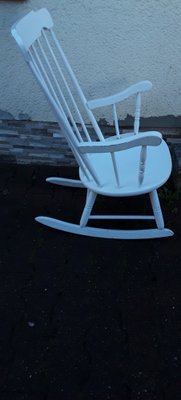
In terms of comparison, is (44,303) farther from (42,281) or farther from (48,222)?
(48,222)

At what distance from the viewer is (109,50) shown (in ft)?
6.59

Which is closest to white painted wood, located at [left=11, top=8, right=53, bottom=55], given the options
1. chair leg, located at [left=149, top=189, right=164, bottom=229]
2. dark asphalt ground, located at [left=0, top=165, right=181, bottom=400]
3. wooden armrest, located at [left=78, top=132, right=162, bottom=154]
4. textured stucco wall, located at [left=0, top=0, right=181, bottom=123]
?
textured stucco wall, located at [left=0, top=0, right=181, bottom=123]

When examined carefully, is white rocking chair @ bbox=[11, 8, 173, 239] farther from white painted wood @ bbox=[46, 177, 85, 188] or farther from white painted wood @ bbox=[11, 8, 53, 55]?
white painted wood @ bbox=[46, 177, 85, 188]

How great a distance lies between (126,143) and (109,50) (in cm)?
72

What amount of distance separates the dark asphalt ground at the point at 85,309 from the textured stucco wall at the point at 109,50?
0.54 m

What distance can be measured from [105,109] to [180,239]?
0.78m

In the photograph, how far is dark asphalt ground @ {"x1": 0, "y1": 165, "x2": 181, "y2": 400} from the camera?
1422 millimetres

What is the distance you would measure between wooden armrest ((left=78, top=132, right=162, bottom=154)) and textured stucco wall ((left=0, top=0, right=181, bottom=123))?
0.67 m

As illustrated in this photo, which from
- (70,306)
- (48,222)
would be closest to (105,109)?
(48,222)

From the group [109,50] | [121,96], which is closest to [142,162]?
[121,96]

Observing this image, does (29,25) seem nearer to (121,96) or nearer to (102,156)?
(121,96)

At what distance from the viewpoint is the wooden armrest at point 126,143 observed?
4.85 ft

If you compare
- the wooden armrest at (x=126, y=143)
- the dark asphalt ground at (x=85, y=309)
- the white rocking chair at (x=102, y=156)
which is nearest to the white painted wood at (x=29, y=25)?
the white rocking chair at (x=102, y=156)

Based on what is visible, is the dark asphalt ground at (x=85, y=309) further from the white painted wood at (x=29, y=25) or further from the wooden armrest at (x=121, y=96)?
the white painted wood at (x=29, y=25)
